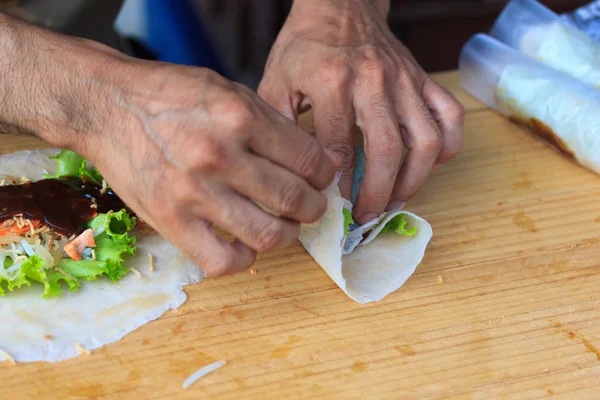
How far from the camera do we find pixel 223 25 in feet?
15.2

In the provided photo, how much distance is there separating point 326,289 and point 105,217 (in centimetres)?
53

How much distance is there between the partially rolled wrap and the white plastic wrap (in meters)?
0.08

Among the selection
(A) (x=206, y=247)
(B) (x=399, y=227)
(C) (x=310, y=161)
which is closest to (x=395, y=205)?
(B) (x=399, y=227)

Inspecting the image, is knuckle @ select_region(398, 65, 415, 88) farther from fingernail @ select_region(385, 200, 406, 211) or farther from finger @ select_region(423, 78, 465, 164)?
fingernail @ select_region(385, 200, 406, 211)

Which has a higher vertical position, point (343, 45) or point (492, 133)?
point (343, 45)

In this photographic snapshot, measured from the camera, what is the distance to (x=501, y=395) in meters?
1.20

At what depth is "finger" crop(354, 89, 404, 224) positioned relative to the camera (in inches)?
57.6

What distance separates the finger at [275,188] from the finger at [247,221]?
19 mm

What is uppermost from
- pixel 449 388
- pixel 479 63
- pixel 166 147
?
pixel 166 147

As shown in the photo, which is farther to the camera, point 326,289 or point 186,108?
point 326,289

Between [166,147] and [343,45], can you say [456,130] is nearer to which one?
[343,45]

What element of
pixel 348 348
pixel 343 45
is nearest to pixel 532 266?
pixel 348 348

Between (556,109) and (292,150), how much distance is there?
3.61ft

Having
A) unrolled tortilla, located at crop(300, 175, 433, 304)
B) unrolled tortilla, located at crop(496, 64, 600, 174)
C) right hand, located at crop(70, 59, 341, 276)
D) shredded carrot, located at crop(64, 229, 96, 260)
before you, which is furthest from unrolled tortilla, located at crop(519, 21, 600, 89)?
shredded carrot, located at crop(64, 229, 96, 260)
